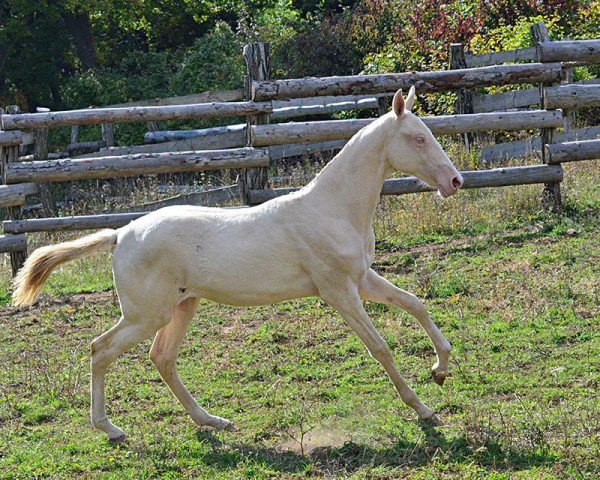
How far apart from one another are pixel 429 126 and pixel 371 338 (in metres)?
5.50

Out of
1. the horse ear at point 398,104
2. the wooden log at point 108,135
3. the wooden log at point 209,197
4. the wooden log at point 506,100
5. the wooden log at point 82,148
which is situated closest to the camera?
the horse ear at point 398,104

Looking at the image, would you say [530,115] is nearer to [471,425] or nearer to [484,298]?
[484,298]

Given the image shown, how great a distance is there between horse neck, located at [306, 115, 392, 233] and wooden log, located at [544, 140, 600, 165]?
5.16 metres

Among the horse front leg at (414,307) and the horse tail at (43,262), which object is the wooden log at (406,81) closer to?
the horse tail at (43,262)

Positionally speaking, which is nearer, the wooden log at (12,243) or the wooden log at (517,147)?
the wooden log at (12,243)

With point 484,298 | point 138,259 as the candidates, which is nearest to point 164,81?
point 484,298

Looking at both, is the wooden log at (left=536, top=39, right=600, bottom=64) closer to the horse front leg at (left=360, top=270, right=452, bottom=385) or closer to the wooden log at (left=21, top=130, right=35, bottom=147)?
the horse front leg at (left=360, top=270, right=452, bottom=385)

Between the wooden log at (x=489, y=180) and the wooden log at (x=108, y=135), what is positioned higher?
the wooden log at (x=489, y=180)

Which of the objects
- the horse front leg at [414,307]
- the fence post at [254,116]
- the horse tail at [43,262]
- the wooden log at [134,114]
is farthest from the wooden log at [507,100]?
the horse tail at [43,262]

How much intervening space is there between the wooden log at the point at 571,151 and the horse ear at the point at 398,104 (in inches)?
207

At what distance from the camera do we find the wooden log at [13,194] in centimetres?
1111

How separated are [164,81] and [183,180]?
6317 millimetres

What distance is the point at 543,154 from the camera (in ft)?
37.1

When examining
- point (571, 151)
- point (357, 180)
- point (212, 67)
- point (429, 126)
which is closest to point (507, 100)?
point (571, 151)
